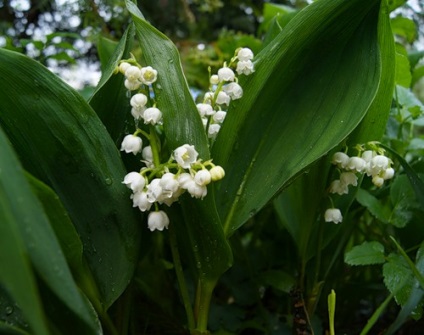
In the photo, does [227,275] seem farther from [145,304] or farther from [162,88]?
[162,88]

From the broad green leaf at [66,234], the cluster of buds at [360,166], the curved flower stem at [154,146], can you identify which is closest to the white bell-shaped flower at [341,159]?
the cluster of buds at [360,166]

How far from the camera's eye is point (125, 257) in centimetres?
63

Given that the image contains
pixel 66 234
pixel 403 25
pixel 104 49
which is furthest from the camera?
pixel 403 25

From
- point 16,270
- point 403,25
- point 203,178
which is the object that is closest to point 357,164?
point 203,178

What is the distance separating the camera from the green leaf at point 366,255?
71 cm

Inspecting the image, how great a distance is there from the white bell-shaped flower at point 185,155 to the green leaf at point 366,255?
0.97ft

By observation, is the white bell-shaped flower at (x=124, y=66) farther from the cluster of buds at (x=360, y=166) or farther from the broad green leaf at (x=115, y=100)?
the cluster of buds at (x=360, y=166)

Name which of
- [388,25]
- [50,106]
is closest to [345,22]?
[388,25]

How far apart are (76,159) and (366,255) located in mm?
429

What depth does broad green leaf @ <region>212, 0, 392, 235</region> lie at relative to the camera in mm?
623

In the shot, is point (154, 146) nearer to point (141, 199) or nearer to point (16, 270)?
point (141, 199)

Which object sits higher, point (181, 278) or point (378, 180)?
point (378, 180)

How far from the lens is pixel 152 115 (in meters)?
0.59

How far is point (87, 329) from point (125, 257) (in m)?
0.11
